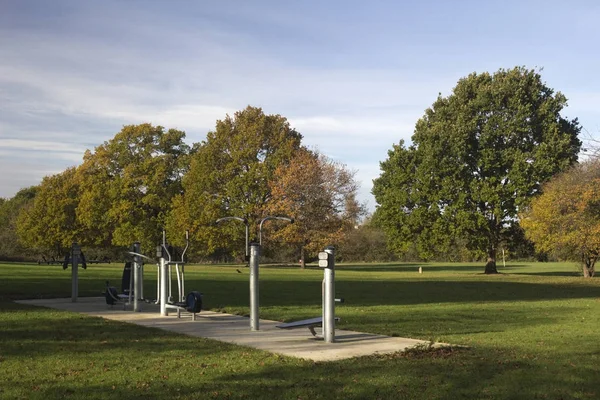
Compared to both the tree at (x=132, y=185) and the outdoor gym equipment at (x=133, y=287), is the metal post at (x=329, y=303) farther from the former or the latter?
the tree at (x=132, y=185)

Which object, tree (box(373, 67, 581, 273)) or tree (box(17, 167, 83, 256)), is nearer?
tree (box(373, 67, 581, 273))

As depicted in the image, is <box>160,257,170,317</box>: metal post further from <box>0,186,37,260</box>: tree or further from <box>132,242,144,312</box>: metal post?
<box>0,186,37,260</box>: tree

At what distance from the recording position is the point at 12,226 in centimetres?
9225

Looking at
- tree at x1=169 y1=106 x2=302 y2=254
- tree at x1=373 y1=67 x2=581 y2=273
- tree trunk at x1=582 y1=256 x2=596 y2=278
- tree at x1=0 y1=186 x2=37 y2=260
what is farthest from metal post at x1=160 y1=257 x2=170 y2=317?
tree at x1=0 y1=186 x2=37 y2=260

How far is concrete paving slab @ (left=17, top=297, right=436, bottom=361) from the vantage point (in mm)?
10441

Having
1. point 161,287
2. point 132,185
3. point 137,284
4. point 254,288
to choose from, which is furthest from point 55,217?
point 254,288

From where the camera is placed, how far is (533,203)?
39.1 m

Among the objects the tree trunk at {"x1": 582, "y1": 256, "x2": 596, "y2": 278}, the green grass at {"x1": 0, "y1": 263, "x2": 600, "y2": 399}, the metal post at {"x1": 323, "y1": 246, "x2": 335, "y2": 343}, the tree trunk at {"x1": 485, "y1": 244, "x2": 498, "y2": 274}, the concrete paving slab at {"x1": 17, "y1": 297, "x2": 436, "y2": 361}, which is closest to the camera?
the green grass at {"x1": 0, "y1": 263, "x2": 600, "y2": 399}

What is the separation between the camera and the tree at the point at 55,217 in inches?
2655

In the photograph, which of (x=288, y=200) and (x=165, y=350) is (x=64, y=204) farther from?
(x=165, y=350)

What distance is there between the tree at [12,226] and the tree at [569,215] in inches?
2509

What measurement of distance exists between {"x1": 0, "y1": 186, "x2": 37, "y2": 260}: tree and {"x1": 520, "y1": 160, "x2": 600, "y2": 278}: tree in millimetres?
63722

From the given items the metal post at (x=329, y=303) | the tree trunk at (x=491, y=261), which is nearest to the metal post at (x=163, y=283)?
the metal post at (x=329, y=303)

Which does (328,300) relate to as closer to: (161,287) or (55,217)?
(161,287)
